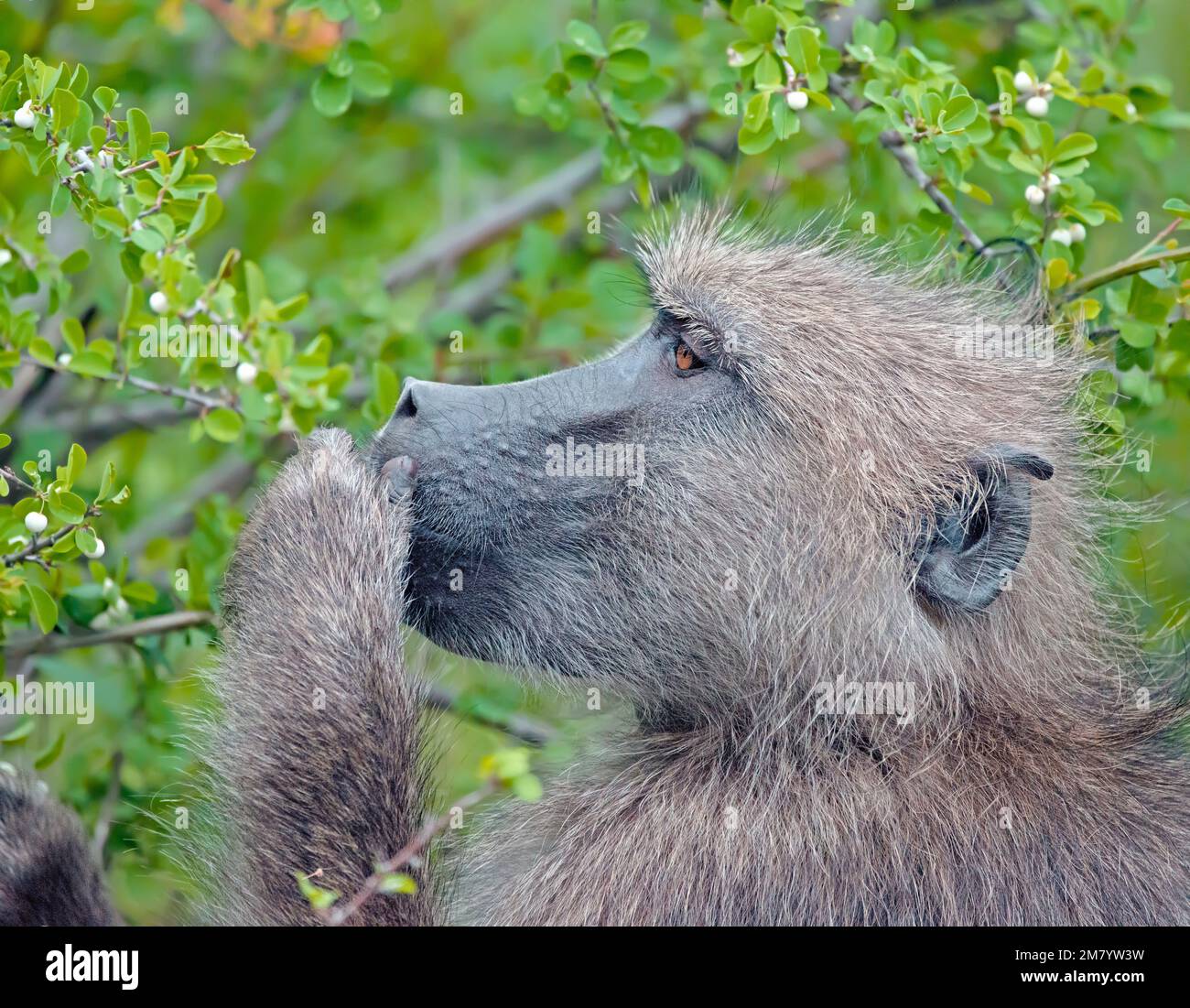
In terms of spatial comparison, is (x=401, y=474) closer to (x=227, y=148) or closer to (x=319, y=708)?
(x=319, y=708)

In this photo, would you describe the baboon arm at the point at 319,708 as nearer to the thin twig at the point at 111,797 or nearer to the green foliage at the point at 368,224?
the green foliage at the point at 368,224

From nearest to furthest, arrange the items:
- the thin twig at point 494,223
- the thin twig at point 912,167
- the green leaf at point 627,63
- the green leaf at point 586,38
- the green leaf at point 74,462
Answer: the green leaf at point 74,462 < the thin twig at point 912,167 < the green leaf at point 586,38 < the green leaf at point 627,63 < the thin twig at point 494,223

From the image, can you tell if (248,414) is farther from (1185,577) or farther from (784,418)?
(1185,577)

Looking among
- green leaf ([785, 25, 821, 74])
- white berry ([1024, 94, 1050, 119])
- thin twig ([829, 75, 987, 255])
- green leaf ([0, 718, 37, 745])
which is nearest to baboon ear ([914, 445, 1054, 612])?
thin twig ([829, 75, 987, 255])

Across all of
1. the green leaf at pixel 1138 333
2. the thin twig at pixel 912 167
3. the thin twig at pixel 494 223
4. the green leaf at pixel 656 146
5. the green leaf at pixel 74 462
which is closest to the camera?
the green leaf at pixel 74 462

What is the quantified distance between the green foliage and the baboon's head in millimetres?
402

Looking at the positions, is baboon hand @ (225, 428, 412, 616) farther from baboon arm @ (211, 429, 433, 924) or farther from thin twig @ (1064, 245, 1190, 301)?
thin twig @ (1064, 245, 1190, 301)

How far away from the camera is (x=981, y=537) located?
3275 mm

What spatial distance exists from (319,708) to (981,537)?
161 cm

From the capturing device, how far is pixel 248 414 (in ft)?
11.7

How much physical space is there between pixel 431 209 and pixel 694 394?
3.62 m

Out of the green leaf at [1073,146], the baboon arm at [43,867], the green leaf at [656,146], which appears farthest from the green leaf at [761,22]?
the baboon arm at [43,867]

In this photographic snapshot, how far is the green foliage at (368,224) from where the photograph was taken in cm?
344

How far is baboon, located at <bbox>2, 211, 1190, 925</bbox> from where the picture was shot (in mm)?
3145
